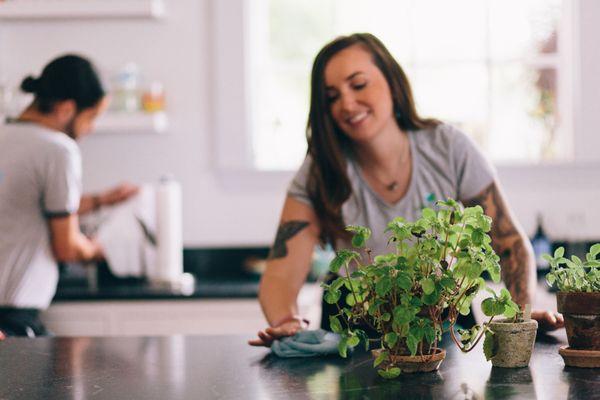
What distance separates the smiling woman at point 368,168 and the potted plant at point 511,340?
80 centimetres

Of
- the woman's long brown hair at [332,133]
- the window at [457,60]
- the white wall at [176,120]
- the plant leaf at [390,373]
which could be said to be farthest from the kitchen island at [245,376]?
the window at [457,60]

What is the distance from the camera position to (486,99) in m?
4.56

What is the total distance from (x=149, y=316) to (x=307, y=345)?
2.07m

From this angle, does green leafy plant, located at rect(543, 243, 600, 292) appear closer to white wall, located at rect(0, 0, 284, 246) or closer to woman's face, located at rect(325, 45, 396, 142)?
woman's face, located at rect(325, 45, 396, 142)

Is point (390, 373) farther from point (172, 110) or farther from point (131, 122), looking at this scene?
point (172, 110)

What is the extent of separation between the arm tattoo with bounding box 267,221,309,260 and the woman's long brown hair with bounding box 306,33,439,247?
0.06 meters

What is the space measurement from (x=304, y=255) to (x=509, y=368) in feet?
3.12

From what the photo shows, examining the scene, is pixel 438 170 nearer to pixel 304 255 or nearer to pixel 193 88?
pixel 304 255

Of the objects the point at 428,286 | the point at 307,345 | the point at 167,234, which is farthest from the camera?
the point at 167,234

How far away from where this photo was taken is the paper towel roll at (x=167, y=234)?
13.7 ft

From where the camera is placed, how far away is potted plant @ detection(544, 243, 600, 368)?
1.78 meters

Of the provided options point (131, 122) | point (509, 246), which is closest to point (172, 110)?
point (131, 122)

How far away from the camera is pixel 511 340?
1806 millimetres

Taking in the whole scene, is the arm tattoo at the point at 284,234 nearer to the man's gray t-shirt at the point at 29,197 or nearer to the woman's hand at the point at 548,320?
the woman's hand at the point at 548,320
